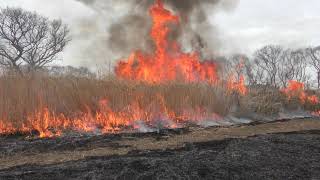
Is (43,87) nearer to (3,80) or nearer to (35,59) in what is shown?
(3,80)

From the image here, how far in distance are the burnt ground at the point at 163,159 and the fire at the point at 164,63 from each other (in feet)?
22.1

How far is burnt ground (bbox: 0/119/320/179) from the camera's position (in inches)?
172

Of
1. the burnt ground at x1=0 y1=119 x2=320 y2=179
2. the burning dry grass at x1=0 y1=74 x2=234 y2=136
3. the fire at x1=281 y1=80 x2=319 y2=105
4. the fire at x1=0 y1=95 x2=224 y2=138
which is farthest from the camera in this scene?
the fire at x1=281 y1=80 x2=319 y2=105

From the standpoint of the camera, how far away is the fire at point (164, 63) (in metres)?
14.5

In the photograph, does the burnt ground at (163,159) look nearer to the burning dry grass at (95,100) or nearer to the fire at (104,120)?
the fire at (104,120)

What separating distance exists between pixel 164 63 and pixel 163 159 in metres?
10.7

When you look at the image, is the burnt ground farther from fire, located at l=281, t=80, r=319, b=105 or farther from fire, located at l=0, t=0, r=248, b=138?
fire, located at l=281, t=80, r=319, b=105

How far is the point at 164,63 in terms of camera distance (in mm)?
15523

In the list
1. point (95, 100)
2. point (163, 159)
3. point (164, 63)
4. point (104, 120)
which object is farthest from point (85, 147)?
point (164, 63)

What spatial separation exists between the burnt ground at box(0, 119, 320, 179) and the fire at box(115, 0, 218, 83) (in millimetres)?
6724

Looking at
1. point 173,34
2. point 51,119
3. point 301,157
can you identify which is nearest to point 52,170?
point 301,157

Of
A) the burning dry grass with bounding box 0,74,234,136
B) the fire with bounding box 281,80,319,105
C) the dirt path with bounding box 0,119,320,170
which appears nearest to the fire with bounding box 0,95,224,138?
the burning dry grass with bounding box 0,74,234,136

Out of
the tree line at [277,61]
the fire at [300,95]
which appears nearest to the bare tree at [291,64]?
the tree line at [277,61]

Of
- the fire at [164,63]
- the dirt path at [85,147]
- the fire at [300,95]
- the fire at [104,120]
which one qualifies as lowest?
the dirt path at [85,147]
